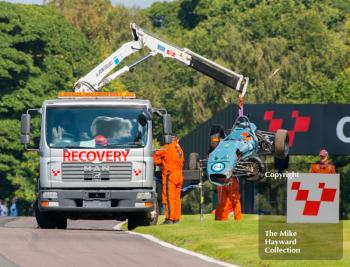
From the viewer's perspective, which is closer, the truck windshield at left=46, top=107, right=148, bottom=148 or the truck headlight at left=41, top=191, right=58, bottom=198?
the truck windshield at left=46, top=107, right=148, bottom=148

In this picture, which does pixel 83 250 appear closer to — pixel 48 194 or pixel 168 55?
pixel 48 194

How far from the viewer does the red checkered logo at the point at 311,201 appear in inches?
835

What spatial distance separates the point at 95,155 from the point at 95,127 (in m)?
0.54

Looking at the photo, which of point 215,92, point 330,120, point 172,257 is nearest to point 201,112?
point 215,92

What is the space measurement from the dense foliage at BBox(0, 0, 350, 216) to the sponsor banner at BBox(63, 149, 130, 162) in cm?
4220

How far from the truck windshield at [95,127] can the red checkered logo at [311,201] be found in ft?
26.6

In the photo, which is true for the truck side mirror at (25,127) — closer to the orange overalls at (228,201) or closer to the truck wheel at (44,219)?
the truck wheel at (44,219)

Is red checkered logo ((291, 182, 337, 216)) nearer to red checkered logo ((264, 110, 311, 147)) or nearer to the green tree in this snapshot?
red checkered logo ((264, 110, 311, 147))

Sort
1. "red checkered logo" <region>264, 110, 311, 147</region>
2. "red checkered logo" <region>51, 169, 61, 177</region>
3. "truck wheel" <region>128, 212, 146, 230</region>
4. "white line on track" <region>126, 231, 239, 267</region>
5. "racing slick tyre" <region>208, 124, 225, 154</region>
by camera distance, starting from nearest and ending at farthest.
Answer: "white line on track" <region>126, 231, 239, 267</region>, "red checkered logo" <region>51, 169, 61, 177</region>, "truck wheel" <region>128, 212, 146, 230</region>, "racing slick tyre" <region>208, 124, 225, 154</region>, "red checkered logo" <region>264, 110, 311, 147</region>

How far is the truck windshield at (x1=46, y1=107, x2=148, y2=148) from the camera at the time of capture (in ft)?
95.1

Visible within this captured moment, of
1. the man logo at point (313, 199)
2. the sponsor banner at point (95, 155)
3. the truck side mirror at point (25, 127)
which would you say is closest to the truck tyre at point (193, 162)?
the sponsor banner at point (95, 155)

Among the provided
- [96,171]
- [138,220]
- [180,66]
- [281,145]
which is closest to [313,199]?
[96,171]

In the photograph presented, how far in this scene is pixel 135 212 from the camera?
100 ft

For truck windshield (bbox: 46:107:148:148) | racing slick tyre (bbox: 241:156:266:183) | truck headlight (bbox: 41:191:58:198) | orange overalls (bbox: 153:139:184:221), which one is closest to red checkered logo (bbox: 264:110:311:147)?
racing slick tyre (bbox: 241:156:266:183)
